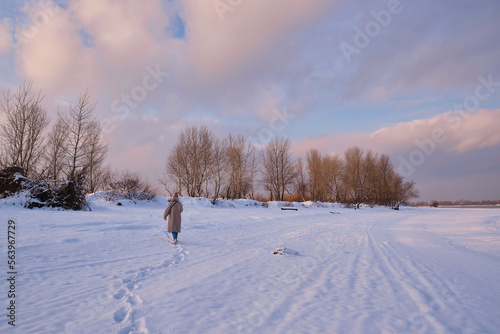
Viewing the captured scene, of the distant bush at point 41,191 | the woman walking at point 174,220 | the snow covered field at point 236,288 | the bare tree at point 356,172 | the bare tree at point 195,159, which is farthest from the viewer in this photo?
the bare tree at point 356,172

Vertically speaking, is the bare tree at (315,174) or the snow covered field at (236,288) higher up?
the bare tree at (315,174)

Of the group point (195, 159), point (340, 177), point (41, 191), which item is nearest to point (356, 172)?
point (340, 177)

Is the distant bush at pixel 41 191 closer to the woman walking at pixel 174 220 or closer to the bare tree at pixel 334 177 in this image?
the woman walking at pixel 174 220

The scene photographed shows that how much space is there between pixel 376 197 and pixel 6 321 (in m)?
65.8

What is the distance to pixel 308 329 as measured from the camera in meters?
2.75

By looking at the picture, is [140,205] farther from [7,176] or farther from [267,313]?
[267,313]

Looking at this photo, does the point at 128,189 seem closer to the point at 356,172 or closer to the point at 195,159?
the point at 195,159

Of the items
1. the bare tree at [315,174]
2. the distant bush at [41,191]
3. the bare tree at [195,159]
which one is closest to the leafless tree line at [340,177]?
the bare tree at [315,174]

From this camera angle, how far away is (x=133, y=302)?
3.29 metres

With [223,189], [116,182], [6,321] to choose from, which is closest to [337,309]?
[6,321]

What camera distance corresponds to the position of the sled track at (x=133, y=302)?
2674 millimetres

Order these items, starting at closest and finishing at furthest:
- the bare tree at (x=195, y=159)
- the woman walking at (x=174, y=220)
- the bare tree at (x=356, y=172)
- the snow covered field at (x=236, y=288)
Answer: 1. the snow covered field at (x=236, y=288)
2. the woman walking at (x=174, y=220)
3. the bare tree at (x=195, y=159)
4. the bare tree at (x=356, y=172)

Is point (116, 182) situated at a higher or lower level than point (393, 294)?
higher

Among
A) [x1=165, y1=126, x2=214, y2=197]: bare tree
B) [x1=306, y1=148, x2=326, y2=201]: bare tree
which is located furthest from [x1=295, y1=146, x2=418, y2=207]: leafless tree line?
[x1=165, y1=126, x2=214, y2=197]: bare tree
